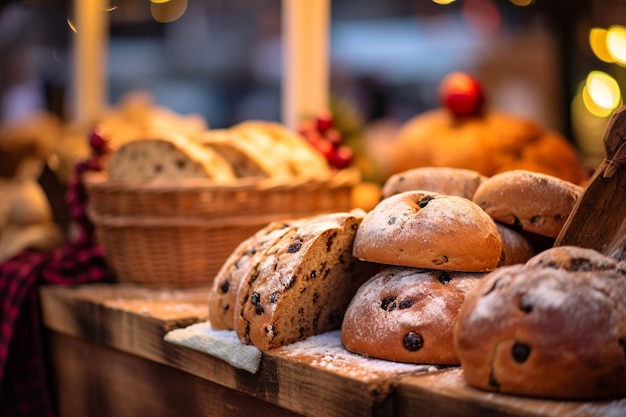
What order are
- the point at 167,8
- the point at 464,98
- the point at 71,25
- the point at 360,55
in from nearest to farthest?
1. the point at 464,98
2. the point at 71,25
3. the point at 167,8
4. the point at 360,55

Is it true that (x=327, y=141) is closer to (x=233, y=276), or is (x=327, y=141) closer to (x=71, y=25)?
(x=233, y=276)

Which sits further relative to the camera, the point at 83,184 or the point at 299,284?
the point at 83,184

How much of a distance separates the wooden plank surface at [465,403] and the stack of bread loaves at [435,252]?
0.10 metres

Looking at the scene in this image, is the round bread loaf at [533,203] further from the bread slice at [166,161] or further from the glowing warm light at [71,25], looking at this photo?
the glowing warm light at [71,25]

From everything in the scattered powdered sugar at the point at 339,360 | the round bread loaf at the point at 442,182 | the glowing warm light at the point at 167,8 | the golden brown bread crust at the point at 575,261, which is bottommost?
the scattered powdered sugar at the point at 339,360

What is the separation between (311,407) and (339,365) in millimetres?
98

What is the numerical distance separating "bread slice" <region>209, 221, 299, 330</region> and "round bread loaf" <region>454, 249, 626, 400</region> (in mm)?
618

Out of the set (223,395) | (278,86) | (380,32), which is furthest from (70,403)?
(380,32)

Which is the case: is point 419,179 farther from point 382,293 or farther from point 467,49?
point 467,49

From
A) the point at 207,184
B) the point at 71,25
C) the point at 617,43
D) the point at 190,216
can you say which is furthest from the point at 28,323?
the point at 617,43

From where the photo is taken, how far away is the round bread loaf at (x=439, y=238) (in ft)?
4.65

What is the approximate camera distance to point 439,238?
1.42 m

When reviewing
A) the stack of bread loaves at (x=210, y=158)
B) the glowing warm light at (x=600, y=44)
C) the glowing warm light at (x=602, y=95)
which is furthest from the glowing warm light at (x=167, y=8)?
the stack of bread loaves at (x=210, y=158)

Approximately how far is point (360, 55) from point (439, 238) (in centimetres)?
717
